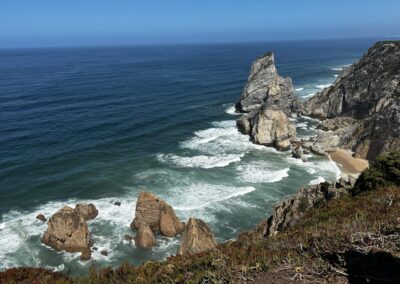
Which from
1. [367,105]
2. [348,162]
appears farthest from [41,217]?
[367,105]

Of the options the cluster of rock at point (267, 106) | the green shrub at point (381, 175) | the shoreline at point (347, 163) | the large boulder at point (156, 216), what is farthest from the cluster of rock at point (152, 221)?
the cluster of rock at point (267, 106)

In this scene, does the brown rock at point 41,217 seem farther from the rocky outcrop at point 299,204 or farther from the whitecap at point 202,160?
the rocky outcrop at point 299,204

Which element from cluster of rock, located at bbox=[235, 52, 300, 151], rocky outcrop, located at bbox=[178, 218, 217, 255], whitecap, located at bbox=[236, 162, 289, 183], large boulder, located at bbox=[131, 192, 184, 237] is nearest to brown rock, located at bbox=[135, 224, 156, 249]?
large boulder, located at bbox=[131, 192, 184, 237]

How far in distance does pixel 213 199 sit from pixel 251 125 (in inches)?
987

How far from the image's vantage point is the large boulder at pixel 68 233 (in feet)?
106

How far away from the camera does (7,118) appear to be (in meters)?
68.6

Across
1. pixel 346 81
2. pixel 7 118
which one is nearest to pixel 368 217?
pixel 346 81

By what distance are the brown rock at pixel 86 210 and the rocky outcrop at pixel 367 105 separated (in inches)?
1396

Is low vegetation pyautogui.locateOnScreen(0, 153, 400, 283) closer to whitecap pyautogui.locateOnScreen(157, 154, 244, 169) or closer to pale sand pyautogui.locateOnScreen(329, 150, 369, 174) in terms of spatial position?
pale sand pyautogui.locateOnScreen(329, 150, 369, 174)

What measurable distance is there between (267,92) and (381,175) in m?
52.8

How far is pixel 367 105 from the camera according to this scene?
216ft

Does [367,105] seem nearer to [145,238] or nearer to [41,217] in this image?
[145,238]

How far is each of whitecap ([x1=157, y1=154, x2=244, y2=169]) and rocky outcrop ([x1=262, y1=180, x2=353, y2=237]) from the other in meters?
23.1

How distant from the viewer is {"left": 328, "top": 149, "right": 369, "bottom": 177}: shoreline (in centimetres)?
4819
